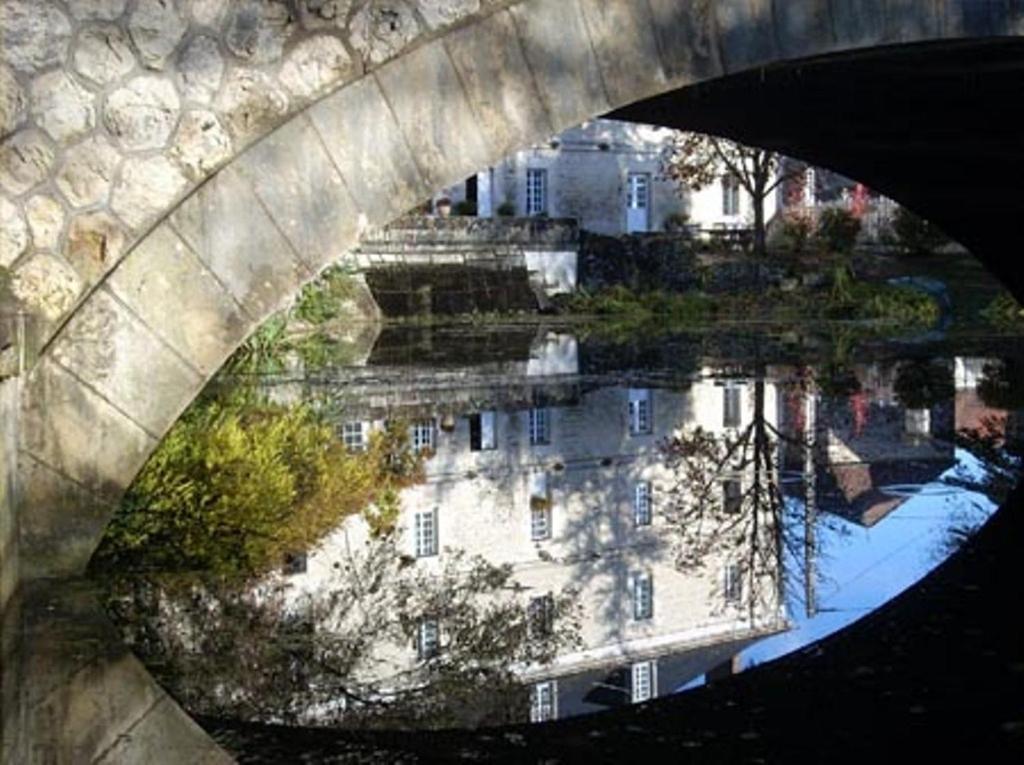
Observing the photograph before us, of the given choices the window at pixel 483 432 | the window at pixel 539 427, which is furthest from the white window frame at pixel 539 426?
the window at pixel 483 432

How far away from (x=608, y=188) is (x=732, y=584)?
99.9 feet

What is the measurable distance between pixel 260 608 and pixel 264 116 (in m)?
1.84

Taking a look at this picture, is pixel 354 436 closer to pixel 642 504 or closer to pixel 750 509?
pixel 642 504

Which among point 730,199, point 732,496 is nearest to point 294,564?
point 732,496

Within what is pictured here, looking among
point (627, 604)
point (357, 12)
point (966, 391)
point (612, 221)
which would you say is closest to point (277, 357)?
point (966, 391)

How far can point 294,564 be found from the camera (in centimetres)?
671

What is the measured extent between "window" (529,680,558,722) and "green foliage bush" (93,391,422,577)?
167 centimetres

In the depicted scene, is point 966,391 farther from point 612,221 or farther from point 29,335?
point 612,221

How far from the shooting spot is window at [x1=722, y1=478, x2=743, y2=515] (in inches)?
329

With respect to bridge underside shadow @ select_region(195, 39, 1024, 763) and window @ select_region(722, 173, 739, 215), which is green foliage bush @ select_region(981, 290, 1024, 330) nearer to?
window @ select_region(722, 173, 739, 215)

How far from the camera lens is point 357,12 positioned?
509 centimetres

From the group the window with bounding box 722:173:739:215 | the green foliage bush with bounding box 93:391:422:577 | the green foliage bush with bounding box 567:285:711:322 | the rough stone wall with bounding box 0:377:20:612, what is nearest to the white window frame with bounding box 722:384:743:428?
the green foliage bush with bounding box 93:391:422:577

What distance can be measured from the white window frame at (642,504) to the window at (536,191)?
2633 cm

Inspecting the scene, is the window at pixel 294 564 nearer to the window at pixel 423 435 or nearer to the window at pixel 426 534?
the window at pixel 426 534
